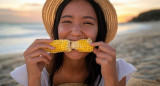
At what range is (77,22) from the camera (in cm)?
241

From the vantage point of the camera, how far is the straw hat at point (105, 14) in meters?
2.78

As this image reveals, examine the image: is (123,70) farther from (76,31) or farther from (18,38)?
(18,38)

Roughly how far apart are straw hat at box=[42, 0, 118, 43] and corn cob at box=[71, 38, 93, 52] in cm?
74

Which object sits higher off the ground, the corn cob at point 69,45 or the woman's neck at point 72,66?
the corn cob at point 69,45

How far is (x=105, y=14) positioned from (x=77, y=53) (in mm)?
832

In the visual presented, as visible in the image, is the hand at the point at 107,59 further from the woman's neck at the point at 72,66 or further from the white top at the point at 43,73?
the woman's neck at the point at 72,66

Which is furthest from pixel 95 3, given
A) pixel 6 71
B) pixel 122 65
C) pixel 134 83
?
pixel 6 71

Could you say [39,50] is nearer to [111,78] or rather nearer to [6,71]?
[111,78]

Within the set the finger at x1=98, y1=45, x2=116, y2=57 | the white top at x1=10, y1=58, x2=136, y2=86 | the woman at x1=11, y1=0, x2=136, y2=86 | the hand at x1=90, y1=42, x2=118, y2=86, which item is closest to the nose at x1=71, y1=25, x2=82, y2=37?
the woman at x1=11, y1=0, x2=136, y2=86

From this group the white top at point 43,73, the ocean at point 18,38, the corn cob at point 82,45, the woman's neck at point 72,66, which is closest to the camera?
the corn cob at point 82,45

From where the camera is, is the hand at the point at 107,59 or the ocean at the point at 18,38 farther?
the ocean at the point at 18,38

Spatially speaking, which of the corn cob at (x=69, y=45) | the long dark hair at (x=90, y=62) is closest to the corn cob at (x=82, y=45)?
the corn cob at (x=69, y=45)

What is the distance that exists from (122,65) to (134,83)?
1257 mm

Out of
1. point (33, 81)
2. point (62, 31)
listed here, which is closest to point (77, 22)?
point (62, 31)
